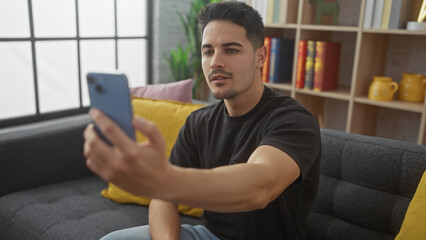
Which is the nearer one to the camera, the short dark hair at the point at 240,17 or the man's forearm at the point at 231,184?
the man's forearm at the point at 231,184

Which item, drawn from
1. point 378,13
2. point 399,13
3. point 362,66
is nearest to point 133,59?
point 362,66

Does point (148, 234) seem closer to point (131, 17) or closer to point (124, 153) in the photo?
point (124, 153)

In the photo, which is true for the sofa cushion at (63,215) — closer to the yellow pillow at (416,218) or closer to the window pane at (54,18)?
the yellow pillow at (416,218)

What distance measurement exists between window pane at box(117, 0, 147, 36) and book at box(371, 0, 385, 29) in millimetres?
1805

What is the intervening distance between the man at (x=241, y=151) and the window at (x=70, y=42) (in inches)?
61.5

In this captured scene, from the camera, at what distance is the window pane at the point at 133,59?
3135 mm

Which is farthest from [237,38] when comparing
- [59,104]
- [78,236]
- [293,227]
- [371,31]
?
[59,104]

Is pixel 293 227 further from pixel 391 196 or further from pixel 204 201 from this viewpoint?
pixel 204 201

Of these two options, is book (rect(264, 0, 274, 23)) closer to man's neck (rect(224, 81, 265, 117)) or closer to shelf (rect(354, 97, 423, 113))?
shelf (rect(354, 97, 423, 113))

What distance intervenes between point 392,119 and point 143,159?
8.24 ft

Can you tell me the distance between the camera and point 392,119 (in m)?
2.69

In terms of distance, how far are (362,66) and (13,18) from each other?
226 cm

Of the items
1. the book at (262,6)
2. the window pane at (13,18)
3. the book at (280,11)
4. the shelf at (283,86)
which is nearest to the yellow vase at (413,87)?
the shelf at (283,86)

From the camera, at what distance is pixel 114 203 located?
176 centimetres
